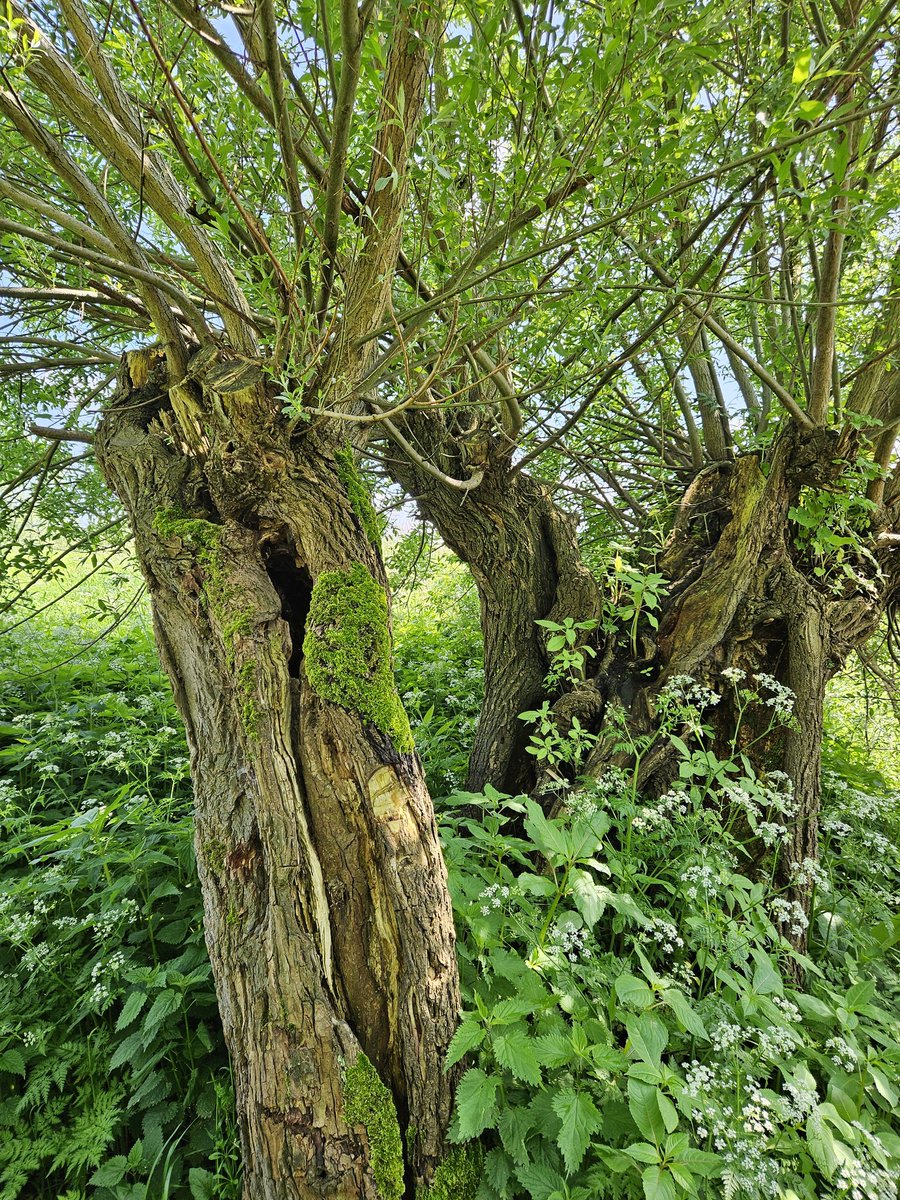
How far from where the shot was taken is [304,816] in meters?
1.84

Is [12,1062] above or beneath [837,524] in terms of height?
beneath

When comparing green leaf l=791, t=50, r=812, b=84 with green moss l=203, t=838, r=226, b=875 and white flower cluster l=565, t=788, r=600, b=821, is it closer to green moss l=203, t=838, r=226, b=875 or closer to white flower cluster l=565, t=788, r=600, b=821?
white flower cluster l=565, t=788, r=600, b=821

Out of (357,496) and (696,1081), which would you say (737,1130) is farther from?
(357,496)

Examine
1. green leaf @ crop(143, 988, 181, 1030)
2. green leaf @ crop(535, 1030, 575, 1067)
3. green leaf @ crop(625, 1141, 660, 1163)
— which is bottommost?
green leaf @ crop(625, 1141, 660, 1163)

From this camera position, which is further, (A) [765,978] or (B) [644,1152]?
(A) [765,978]

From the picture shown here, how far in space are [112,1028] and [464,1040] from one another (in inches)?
56.8

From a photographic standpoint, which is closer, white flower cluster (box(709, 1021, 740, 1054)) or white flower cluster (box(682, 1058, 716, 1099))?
white flower cluster (box(682, 1058, 716, 1099))

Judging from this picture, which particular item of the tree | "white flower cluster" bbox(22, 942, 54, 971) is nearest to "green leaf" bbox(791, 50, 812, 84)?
the tree

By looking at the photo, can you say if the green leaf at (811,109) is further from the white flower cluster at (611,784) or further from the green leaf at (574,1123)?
the green leaf at (574,1123)

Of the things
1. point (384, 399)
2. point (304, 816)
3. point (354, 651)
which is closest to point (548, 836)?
point (304, 816)

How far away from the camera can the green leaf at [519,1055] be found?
1.50 m

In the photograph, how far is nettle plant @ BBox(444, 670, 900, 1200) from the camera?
5.00 ft

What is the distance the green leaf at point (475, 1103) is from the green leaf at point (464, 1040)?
0.21 ft

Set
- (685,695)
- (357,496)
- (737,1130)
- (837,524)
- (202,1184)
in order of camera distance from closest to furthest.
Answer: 1. (737,1130)
2. (202,1184)
3. (357,496)
4. (685,695)
5. (837,524)
